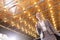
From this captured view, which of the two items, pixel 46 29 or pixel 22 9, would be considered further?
pixel 22 9

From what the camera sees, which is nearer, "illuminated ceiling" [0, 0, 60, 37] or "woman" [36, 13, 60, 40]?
"woman" [36, 13, 60, 40]

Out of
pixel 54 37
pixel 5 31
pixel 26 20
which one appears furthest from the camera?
pixel 26 20

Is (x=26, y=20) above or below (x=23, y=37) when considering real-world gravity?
above

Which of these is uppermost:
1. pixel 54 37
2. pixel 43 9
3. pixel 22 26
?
pixel 43 9

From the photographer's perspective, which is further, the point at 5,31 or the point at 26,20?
the point at 26,20

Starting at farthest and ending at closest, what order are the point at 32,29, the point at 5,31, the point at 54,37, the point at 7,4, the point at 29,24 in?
the point at 32,29, the point at 29,24, the point at 5,31, the point at 7,4, the point at 54,37

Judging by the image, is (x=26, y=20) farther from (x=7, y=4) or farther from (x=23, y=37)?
(x=7, y=4)

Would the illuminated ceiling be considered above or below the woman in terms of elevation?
above

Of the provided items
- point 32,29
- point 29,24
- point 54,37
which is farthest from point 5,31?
point 54,37

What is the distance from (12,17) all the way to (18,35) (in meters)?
2.19

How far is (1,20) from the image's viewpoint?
24.1 feet

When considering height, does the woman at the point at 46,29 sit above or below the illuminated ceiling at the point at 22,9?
below

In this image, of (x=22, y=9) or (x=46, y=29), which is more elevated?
(x=22, y=9)

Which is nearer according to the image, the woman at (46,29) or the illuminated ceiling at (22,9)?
the woman at (46,29)
